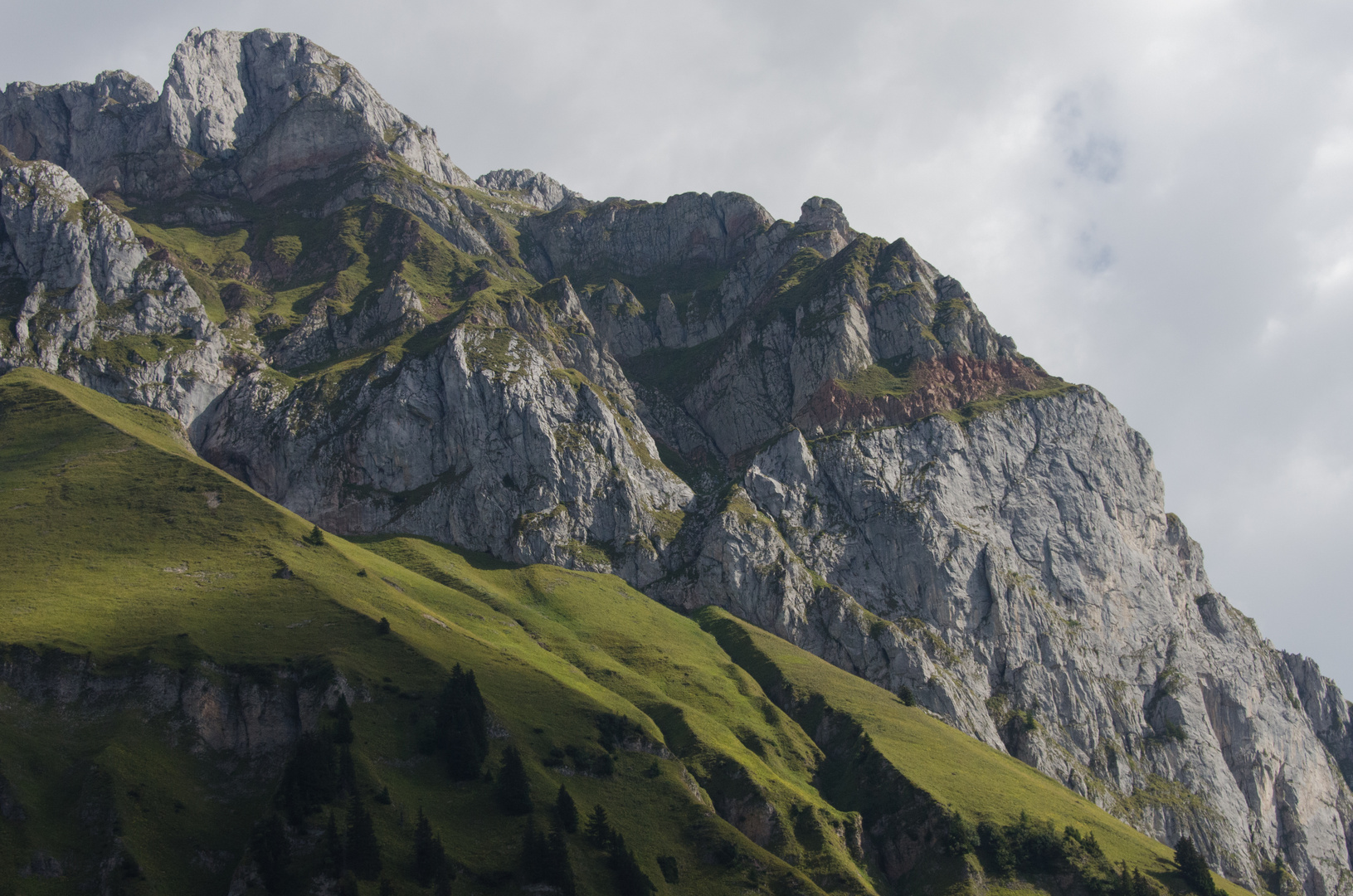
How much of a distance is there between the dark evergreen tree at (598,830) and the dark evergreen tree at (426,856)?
2049 cm

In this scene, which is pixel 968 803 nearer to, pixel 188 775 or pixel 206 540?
pixel 188 775

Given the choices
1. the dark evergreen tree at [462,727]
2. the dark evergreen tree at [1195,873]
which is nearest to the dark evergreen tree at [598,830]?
the dark evergreen tree at [462,727]

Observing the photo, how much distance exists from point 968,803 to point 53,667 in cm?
13970

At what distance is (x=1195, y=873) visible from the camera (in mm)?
155250

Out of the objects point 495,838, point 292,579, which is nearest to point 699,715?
point 495,838

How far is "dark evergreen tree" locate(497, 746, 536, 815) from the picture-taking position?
128m

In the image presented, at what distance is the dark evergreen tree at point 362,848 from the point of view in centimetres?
10975

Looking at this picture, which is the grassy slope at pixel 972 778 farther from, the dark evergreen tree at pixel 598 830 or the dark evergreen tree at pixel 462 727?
the dark evergreen tree at pixel 462 727

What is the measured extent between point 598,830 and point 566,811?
4.97 meters

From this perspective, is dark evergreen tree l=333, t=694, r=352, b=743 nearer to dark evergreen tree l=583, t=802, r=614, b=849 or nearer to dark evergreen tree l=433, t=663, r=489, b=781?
dark evergreen tree l=433, t=663, r=489, b=781

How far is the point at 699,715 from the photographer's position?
17538 centimetres

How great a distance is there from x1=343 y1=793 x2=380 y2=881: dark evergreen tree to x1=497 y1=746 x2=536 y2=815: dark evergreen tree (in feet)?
63.7

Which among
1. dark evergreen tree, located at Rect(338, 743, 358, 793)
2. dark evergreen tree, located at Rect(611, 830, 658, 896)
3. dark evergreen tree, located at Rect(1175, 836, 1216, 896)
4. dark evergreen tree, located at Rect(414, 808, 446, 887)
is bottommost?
dark evergreen tree, located at Rect(414, 808, 446, 887)

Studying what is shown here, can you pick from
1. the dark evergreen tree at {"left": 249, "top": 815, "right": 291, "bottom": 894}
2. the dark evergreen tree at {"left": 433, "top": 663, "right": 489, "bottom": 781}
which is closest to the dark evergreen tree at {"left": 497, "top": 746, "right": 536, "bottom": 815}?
→ the dark evergreen tree at {"left": 433, "top": 663, "right": 489, "bottom": 781}
